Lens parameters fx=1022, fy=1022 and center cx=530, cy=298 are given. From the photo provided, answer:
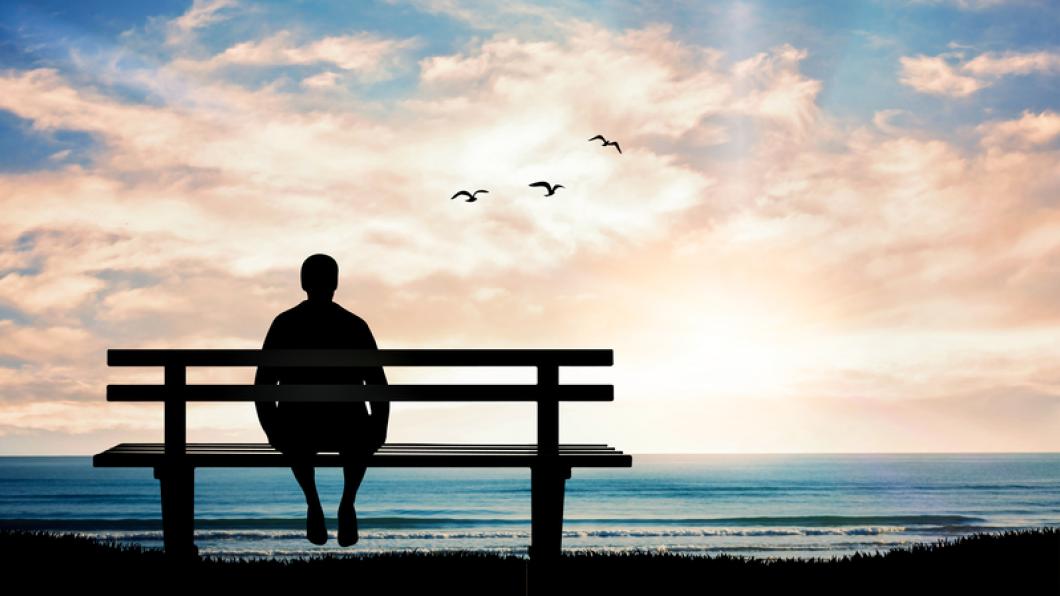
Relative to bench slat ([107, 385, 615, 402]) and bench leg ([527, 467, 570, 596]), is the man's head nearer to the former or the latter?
bench slat ([107, 385, 615, 402])

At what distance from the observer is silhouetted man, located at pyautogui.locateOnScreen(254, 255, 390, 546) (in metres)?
5.97

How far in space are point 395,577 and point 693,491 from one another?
48.7m

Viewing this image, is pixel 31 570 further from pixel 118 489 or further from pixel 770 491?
pixel 770 491

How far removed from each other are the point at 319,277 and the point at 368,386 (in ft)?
2.55

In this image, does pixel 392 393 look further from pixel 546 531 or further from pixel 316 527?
pixel 546 531

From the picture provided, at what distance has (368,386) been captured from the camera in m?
5.82

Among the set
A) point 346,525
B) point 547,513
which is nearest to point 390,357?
point 346,525

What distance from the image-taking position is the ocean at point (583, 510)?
88.3ft

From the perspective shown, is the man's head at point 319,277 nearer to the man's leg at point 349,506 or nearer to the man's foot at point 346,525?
the man's leg at point 349,506

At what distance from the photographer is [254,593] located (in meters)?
6.52

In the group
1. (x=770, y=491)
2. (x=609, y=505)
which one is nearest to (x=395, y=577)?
(x=609, y=505)

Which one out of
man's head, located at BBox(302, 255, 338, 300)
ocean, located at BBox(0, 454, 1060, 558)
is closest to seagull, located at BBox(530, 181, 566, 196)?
man's head, located at BBox(302, 255, 338, 300)

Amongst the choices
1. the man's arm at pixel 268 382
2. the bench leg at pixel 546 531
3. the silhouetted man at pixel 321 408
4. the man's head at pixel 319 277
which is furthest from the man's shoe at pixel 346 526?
the man's head at pixel 319 277

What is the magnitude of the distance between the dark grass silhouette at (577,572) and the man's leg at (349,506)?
0.72m
